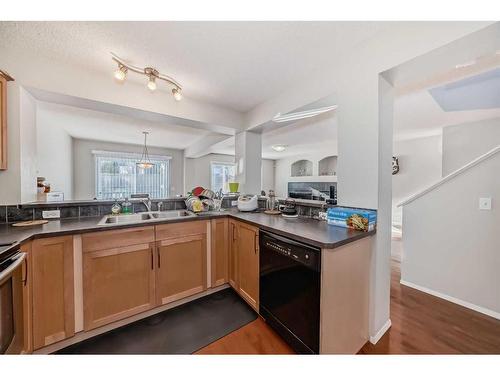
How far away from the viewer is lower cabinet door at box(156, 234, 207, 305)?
5.55 feet

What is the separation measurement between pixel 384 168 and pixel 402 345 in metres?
1.28

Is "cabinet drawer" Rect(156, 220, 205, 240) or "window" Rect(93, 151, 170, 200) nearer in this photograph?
"cabinet drawer" Rect(156, 220, 205, 240)

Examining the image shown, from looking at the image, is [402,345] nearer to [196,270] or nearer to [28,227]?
[196,270]

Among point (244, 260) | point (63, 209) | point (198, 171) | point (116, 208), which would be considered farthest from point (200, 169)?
point (244, 260)

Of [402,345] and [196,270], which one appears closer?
[402,345]

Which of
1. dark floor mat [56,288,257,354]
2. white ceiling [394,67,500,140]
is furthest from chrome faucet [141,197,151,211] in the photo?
white ceiling [394,67,500,140]

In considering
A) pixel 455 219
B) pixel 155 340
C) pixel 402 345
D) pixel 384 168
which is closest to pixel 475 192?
pixel 455 219

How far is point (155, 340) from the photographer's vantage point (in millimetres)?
1421

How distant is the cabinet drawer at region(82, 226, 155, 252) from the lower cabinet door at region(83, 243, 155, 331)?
0.11 ft

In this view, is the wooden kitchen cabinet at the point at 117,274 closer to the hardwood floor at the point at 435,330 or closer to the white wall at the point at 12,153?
the white wall at the point at 12,153

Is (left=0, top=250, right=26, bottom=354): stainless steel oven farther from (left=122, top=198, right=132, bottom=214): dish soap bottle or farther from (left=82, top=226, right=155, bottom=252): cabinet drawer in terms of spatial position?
(left=122, top=198, right=132, bottom=214): dish soap bottle

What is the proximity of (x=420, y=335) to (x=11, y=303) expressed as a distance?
8.76 ft

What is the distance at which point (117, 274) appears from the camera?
1501mm

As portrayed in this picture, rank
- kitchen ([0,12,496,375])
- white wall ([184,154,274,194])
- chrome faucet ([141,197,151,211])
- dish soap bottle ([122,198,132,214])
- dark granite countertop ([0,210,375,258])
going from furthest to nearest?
1. white wall ([184,154,274,194])
2. chrome faucet ([141,197,151,211])
3. dish soap bottle ([122,198,132,214])
4. kitchen ([0,12,496,375])
5. dark granite countertop ([0,210,375,258])
